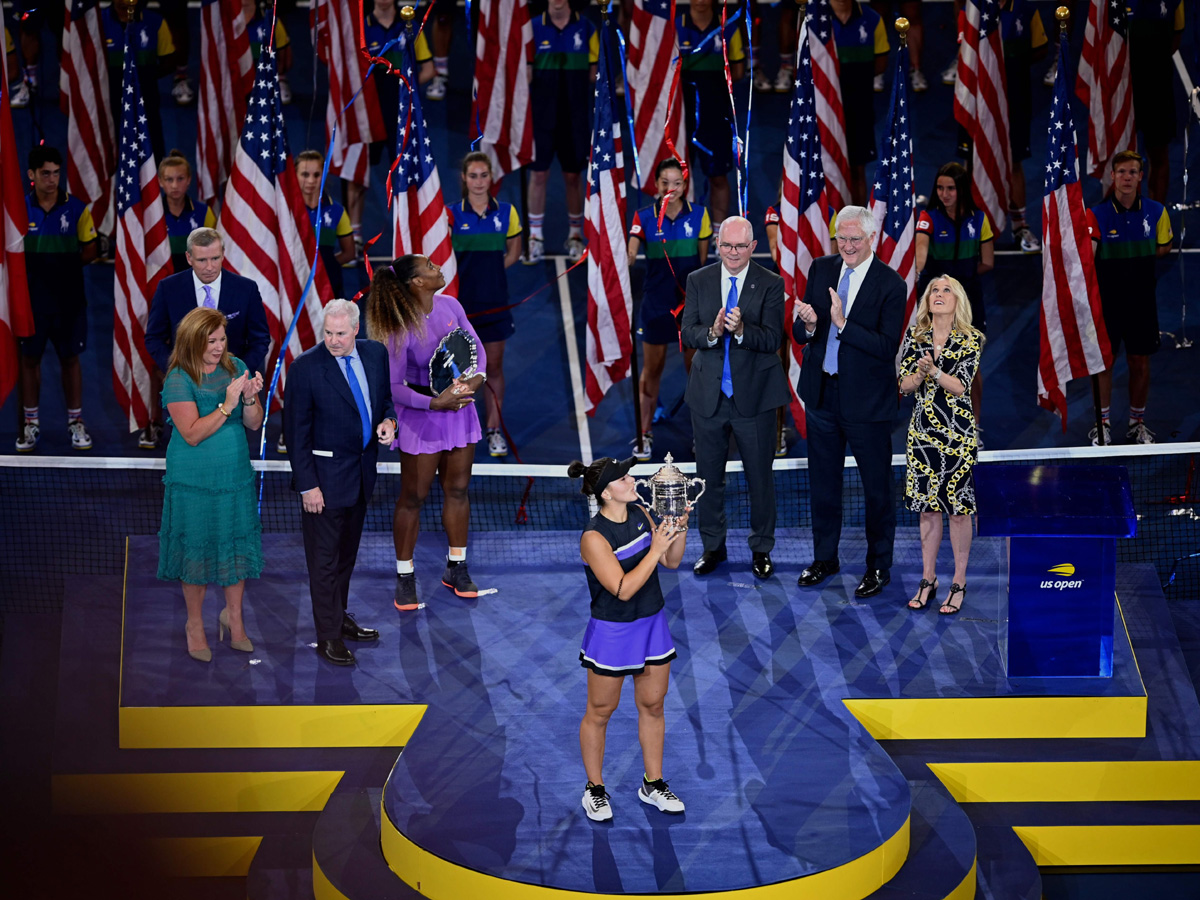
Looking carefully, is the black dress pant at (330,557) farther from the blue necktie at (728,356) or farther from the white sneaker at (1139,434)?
the white sneaker at (1139,434)

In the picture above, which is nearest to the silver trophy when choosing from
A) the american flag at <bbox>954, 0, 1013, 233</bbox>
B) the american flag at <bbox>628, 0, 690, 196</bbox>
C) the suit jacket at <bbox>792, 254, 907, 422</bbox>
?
the suit jacket at <bbox>792, 254, 907, 422</bbox>

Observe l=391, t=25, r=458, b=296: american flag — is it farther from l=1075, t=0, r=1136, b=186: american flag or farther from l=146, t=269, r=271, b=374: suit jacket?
l=1075, t=0, r=1136, b=186: american flag

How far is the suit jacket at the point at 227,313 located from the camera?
937 cm

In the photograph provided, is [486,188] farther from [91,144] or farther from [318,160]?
[91,144]

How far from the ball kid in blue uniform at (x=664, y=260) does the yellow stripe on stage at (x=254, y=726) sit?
3546 millimetres

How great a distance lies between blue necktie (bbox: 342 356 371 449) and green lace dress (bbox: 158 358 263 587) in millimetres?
557

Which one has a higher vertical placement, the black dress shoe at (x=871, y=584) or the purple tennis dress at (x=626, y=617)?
the purple tennis dress at (x=626, y=617)

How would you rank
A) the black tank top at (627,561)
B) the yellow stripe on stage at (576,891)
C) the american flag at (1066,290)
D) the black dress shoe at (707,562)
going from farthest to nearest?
the american flag at (1066,290) → the black dress shoe at (707,562) → the black tank top at (627,561) → the yellow stripe on stage at (576,891)

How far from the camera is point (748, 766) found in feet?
25.9

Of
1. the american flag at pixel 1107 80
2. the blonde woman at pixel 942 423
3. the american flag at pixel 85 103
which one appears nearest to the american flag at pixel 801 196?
the blonde woman at pixel 942 423

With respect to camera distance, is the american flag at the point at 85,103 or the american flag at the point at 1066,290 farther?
the american flag at the point at 85,103

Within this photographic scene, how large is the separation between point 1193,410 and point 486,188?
17.5 feet

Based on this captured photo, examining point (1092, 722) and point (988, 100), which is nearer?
point (1092, 722)

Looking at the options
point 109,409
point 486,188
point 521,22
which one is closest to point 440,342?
point 486,188
